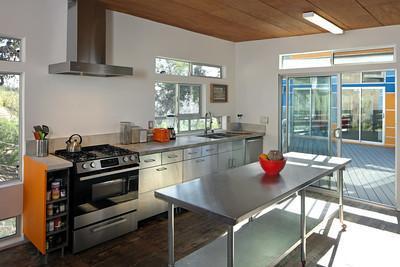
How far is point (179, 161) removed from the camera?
414 cm

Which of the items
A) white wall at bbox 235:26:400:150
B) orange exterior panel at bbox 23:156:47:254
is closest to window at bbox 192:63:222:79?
white wall at bbox 235:26:400:150

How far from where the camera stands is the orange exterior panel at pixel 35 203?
2875 millimetres

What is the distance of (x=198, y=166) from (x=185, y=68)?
5.69 ft

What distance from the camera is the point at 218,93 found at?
18.7 feet

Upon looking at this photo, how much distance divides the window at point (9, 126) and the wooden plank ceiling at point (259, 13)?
1408mm

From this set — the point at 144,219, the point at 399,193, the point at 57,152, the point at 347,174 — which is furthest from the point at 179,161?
the point at 347,174

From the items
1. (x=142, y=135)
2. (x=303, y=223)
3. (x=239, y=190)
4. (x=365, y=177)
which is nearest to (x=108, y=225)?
(x=142, y=135)

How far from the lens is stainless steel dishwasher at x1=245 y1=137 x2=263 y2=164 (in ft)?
18.0

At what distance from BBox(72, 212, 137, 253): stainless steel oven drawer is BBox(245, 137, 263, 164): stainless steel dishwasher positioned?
259cm

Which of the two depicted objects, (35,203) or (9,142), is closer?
(35,203)

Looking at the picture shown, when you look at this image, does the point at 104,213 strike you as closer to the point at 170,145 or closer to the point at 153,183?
the point at 153,183

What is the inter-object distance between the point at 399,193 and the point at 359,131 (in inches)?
251

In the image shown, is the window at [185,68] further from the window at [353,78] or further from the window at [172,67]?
the window at [353,78]

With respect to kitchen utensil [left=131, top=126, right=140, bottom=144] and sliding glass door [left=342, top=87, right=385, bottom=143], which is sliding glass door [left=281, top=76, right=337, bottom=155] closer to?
kitchen utensil [left=131, top=126, right=140, bottom=144]
